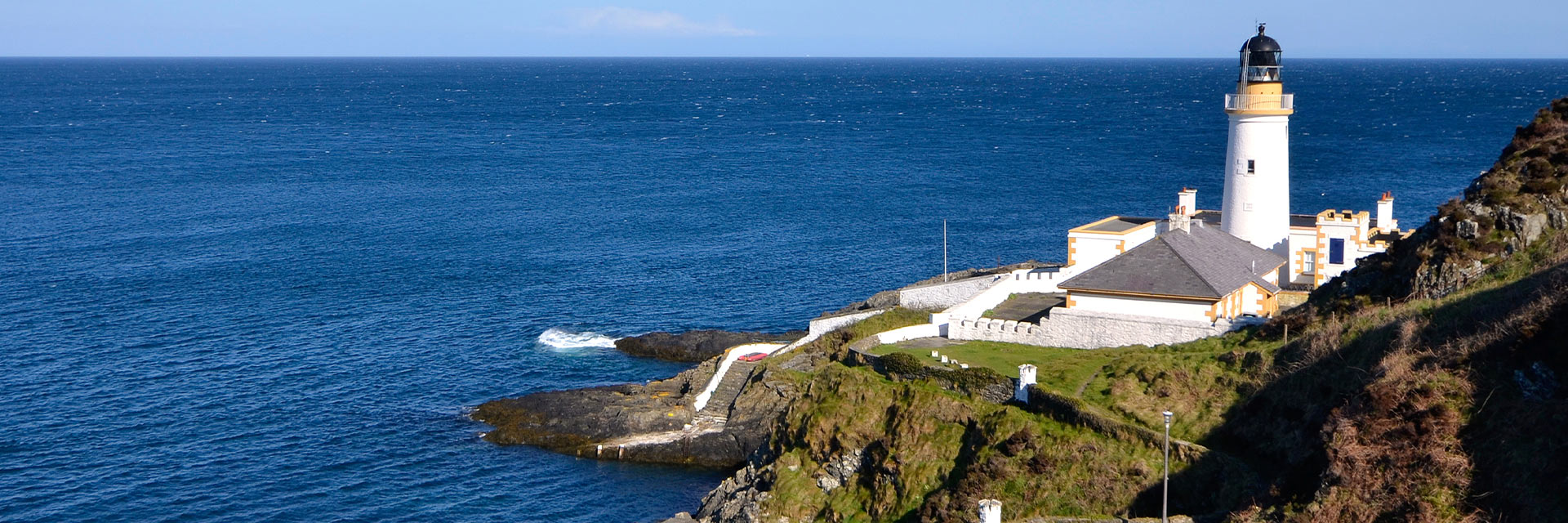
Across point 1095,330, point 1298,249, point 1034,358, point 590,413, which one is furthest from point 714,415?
point 1298,249

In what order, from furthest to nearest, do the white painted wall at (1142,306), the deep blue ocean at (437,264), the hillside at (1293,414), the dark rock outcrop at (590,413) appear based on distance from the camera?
the dark rock outcrop at (590,413)
the deep blue ocean at (437,264)
the white painted wall at (1142,306)
the hillside at (1293,414)

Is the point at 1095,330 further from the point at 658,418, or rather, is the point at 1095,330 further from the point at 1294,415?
the point at 658,418

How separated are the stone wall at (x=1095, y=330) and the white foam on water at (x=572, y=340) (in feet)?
82.5

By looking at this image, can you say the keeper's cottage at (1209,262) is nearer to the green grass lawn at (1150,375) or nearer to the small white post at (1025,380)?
the green grass lawn at (1150,375)

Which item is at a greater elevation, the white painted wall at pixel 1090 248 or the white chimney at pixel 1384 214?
the white chimney at pixel 1384 214

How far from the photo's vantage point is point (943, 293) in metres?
44.4

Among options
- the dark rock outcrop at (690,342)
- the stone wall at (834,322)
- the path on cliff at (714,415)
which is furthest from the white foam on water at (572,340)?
the stone wall at (834,322)

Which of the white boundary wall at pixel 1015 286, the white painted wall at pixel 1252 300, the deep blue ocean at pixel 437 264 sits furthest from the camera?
the deep blue ocean at pixel 437 264

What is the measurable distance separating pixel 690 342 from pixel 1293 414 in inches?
1284

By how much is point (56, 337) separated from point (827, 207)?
5044 centimetres

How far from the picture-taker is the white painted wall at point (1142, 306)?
3397 centimetres

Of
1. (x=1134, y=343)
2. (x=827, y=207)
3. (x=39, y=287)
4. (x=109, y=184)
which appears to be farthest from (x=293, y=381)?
(x=109, y=184)

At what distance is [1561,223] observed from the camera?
98.1 feet

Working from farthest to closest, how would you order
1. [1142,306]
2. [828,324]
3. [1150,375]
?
1. [828,324]
2. [1142,306]
3. [1150,375]
